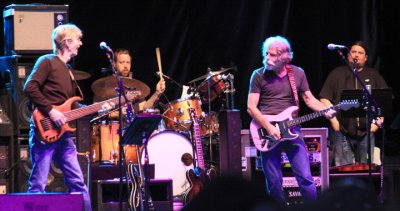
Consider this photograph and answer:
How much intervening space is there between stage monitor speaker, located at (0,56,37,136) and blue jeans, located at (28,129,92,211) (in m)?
1.93

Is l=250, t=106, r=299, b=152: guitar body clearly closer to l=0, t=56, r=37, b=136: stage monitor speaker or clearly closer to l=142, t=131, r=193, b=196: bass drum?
l=142, t=131, r=193, b=196: bass drum

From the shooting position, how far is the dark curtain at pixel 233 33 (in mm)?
10966

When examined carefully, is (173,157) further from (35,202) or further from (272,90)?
(35,202)

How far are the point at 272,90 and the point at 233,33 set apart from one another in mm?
3447

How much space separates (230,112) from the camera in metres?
8.85

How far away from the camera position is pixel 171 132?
9.86m

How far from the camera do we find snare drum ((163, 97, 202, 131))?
1009cm

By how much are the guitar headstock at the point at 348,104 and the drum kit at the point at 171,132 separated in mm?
1988

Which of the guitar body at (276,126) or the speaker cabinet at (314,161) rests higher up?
the guitar body at (276,126)

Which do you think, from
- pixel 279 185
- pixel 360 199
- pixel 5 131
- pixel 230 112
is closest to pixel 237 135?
pixel 230 112

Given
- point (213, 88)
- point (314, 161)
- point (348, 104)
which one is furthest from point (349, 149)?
point (213, 88)

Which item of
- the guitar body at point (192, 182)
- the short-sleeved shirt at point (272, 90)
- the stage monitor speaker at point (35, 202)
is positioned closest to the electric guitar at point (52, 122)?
the stage monitor speaker at point (35, 202)

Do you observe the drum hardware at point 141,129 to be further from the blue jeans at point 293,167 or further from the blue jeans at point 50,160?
the blue jeans at point 293,167

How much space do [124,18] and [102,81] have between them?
1.65 meters
